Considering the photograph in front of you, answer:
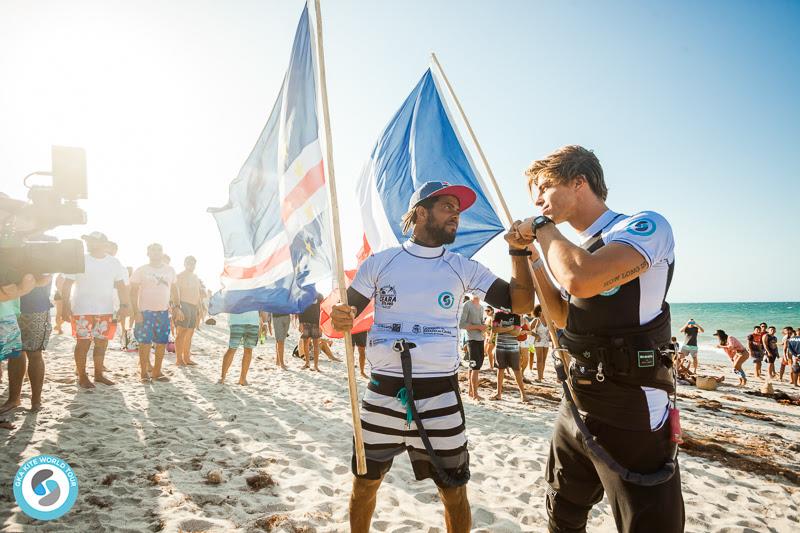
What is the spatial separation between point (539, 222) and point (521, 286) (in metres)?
0.58

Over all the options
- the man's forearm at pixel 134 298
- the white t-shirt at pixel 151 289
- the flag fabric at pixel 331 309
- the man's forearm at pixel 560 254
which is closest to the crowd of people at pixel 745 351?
the flag fabric at pixel 331 309

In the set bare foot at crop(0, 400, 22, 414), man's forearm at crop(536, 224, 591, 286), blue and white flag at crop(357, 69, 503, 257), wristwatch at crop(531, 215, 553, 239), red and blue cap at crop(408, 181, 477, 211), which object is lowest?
bare foot at crop(0, 400, 22, 414)

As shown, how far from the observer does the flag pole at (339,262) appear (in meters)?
2.22

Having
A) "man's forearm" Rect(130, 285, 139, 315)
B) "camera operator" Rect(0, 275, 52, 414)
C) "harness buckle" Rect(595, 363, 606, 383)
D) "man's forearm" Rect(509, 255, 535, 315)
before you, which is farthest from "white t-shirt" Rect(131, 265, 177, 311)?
"harness buckle" Rect(595, 363, 606, 383)

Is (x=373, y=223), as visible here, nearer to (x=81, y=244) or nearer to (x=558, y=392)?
(x=81, y=244)

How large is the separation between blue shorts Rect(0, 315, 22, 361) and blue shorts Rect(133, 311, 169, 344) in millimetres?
2453

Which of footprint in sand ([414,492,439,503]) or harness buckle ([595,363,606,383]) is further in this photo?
footprint in sand ([414,492,439,503])

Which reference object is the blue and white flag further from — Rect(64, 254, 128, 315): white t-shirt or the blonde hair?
Rect(64, 254, 128, 315): white t-shirt

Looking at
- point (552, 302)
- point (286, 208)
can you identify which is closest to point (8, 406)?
point (286, 208)

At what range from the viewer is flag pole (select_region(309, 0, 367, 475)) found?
222 cm

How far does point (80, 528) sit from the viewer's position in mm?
2807

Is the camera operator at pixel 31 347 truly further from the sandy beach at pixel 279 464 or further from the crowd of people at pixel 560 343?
the crowd of people at pixel 560 343

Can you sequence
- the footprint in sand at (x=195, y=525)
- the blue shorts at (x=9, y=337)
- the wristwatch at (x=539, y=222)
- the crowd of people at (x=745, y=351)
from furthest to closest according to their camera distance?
the crowd of people at (x=745, y=351)
the blue shorts at (x=9, y=337)
the footprint in sand at (x=195, y=525)
the wristwatch at (x=539, y=222)

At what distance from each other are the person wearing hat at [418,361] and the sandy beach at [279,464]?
1.19 meters
